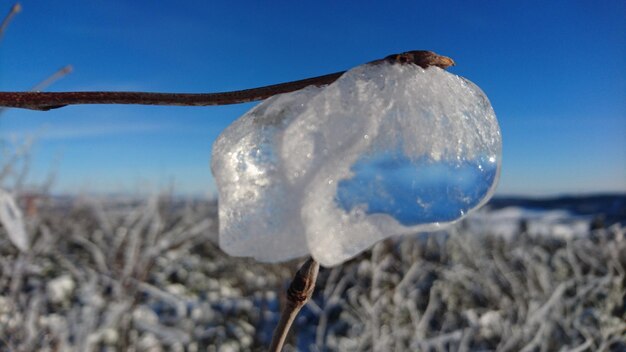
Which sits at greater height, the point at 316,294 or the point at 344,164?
the point at 344,164

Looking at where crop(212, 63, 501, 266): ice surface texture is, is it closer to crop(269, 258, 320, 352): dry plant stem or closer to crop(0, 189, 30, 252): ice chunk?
crop(269, 258, 320, 352): dry plant stem

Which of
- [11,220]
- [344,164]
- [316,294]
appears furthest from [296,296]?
[316,294]

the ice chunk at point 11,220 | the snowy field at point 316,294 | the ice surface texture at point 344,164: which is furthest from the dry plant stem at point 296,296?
the snowy field at point 316,294

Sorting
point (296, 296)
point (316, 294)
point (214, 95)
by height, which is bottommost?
point (316, 294)

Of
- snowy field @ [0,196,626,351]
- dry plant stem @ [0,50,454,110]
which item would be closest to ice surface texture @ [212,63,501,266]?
dry plant stem @ [0,50,454,110]

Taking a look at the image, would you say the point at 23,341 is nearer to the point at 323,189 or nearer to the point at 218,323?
the point at 218,323

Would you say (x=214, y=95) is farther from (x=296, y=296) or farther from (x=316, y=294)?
(x=316, y=294)

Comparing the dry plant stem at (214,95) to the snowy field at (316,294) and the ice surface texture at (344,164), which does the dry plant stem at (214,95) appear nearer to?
the ice surface texture at (344,164)

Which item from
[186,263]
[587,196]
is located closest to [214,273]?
[186,263]
